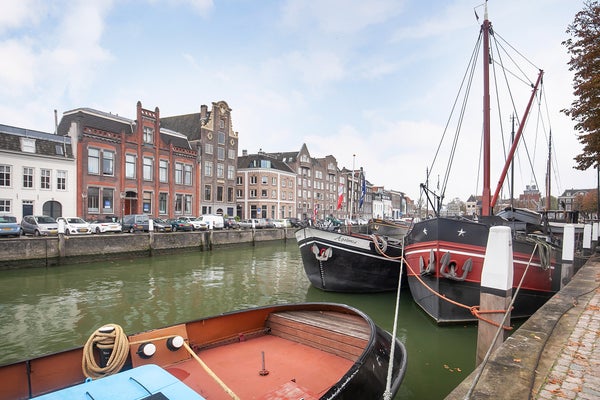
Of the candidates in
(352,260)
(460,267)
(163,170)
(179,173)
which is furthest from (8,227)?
(460,267)

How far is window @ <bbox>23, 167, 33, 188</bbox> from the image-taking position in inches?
1211

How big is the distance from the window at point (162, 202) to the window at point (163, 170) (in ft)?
5.98

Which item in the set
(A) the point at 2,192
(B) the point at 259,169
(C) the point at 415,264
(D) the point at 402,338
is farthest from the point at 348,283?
(B) the point at 259,169

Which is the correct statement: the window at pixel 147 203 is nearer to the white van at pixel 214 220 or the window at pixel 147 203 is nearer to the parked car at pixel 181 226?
the white van at pixel 214 220

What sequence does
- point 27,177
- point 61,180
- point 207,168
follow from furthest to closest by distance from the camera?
point 207,168 < point 61,180 < point 27,177

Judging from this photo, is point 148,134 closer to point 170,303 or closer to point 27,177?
point 27,177

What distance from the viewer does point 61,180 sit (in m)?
33.1

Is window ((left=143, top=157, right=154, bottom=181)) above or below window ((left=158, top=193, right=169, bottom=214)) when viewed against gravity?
above

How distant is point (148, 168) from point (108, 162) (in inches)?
181

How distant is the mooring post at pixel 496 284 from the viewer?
17.0 feet

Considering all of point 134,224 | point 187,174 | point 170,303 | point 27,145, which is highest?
point 27,145

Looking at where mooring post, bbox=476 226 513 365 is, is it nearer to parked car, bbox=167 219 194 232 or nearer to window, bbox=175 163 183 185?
parked car, bbox=167 219 194 232

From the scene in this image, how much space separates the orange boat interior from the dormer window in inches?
1361

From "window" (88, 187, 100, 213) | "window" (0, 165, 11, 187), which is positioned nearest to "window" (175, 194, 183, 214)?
"window" (88, 187, 100, 213)
